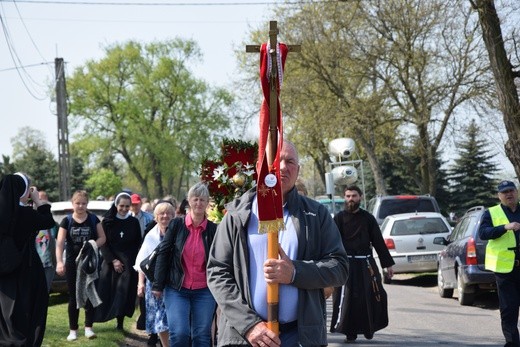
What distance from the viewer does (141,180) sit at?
7788 cm

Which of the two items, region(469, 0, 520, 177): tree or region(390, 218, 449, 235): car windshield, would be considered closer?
region(469, 0, 520, 177): tree

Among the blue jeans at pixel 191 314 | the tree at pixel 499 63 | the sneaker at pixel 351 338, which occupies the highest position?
the tree at pixel 499 63

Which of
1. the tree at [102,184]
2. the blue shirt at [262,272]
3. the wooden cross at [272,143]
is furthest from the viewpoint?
the tree at [102,184]

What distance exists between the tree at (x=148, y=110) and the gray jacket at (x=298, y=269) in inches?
2748

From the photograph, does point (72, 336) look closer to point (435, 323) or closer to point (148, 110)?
point (435, 323)

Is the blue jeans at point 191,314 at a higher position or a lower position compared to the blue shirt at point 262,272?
lower

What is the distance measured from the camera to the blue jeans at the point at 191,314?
348 inches

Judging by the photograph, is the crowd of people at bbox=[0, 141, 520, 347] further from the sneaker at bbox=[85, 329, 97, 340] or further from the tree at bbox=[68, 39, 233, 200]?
the tree at bbox=[68, 39, 233, 200]

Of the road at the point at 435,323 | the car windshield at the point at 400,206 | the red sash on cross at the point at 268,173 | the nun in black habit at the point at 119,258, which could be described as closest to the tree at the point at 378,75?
the car windshield at the point at 400,206

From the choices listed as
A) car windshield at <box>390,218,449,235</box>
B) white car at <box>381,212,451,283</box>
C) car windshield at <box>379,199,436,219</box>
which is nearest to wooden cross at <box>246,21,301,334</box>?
white car at <box>381,212,451,283</box>

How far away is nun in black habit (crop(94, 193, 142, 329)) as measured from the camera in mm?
12914

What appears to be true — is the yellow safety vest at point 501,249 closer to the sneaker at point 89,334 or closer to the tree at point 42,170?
the sneaker at point 89,334

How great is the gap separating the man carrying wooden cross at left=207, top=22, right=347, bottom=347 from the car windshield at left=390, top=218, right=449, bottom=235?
55.6ft

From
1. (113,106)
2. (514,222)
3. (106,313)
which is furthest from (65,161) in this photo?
(113,106)
